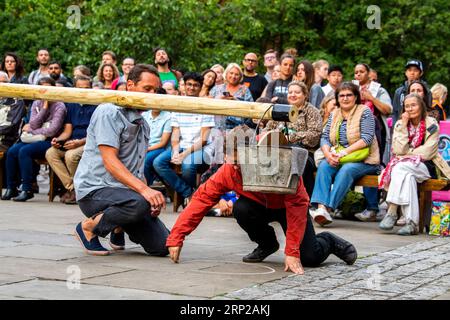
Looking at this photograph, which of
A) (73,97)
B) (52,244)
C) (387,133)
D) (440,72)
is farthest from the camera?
(440,72)

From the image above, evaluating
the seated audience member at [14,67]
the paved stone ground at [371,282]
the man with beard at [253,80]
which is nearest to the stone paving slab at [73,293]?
the paved stone ground at [371,282]

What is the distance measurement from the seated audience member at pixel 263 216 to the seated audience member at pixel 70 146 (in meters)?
6.00

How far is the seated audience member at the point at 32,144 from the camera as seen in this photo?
14273mm

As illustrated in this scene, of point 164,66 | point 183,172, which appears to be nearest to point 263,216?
point 183,172

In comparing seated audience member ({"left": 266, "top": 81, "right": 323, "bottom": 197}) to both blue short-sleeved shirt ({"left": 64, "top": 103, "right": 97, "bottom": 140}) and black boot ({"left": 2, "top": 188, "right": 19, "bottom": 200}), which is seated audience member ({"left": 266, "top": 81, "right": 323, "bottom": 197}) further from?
black boot ({"left": 2, "top": 188, "right": 19, "bottom": 200})

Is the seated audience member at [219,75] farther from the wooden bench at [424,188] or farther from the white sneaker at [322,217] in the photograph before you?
the white sneaker at [322,217]

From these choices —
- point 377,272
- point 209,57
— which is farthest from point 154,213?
point 209,57

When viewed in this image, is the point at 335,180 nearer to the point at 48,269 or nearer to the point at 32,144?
the point at 32,144

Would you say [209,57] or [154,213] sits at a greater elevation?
[209,57]

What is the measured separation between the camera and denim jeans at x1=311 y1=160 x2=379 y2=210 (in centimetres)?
1211

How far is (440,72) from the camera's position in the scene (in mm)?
29391

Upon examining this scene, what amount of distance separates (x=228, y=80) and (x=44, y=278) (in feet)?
24.4

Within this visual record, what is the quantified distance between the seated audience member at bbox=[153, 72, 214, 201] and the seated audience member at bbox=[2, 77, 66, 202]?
1.67 meters
